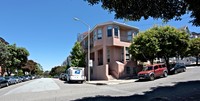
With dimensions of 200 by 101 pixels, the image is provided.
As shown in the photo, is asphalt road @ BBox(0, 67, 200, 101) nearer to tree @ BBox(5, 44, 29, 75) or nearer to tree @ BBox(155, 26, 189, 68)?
tree @ BBox(155, 26, 189, 68)

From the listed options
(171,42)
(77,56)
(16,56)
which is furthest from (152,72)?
(16,56)

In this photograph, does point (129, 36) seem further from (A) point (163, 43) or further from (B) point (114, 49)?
(A) point (163, 43)

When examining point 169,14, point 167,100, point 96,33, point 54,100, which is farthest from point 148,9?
point 96,33

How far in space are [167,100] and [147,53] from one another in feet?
66.6

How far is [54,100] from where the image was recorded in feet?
40.7

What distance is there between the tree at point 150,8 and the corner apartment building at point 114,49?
79.6 feet

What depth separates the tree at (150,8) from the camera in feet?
29.1

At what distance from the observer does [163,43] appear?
30594 millimetres

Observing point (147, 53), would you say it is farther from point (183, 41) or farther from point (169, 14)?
point (169, 14)

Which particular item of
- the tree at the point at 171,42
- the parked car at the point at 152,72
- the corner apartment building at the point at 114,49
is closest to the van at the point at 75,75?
the corner apartment building at the point at 114,49

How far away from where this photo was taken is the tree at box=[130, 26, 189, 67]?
30294mm

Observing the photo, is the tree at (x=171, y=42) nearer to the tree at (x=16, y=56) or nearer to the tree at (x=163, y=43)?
the tree at (x=163, y=43)

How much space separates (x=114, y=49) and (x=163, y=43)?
8365 millimetres

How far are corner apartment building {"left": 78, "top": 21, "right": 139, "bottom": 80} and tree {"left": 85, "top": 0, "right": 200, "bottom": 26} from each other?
2426 centimetres
